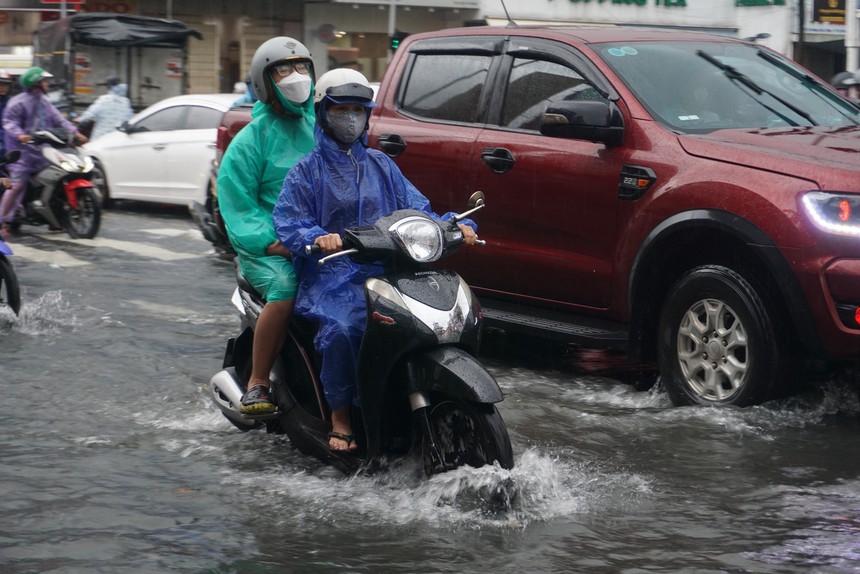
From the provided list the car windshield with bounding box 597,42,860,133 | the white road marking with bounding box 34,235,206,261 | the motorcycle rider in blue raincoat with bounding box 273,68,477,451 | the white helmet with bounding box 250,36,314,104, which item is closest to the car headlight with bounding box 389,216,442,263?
the motorcycle rider in blue raincoat with bounding box 273,68,477,451

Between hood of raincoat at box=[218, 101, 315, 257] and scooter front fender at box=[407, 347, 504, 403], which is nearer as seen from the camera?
scooter front fender at box=[407, 347, 504, 403]

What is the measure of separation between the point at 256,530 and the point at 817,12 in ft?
93.2

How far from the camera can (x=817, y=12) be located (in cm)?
3056

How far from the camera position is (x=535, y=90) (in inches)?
302

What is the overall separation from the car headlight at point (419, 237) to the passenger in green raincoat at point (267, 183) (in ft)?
2.20

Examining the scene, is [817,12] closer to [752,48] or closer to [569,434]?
[752,48]

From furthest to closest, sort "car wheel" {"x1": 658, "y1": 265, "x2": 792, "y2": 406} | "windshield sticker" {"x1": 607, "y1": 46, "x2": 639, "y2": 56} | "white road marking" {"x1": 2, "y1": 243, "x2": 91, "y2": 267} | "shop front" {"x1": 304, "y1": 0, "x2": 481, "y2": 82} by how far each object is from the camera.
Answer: "shop front" {"x1": 304, "y1": 0, "x2": 481, "y2": 82} → "white road marking" {"x1": 2, "y1": 243, "x2": 91, "y2": 267} → "windshield sticker" {"x1": 607, "y1": 46, "x2": 639, "y2": 56} → "car wheel" {"x1": 658, "y1": 265, "x2": 792, "y2": 406}

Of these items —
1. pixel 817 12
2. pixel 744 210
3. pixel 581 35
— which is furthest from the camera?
pixel 817 12

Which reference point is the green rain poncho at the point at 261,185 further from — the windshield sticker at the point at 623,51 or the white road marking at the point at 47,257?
the white road marking at the point at 47,257

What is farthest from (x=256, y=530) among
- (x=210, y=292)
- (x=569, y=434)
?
(x=210, y=292)

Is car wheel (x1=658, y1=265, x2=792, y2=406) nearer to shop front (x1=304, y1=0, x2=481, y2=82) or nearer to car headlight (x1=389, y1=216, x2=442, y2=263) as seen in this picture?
car headlight (x1=389, y1=216, x2=442, y2=263)

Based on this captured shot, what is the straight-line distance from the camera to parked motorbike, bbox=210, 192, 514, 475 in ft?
16.0

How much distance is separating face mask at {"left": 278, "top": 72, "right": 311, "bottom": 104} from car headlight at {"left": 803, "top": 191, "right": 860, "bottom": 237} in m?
2.34

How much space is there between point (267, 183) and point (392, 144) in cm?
244
